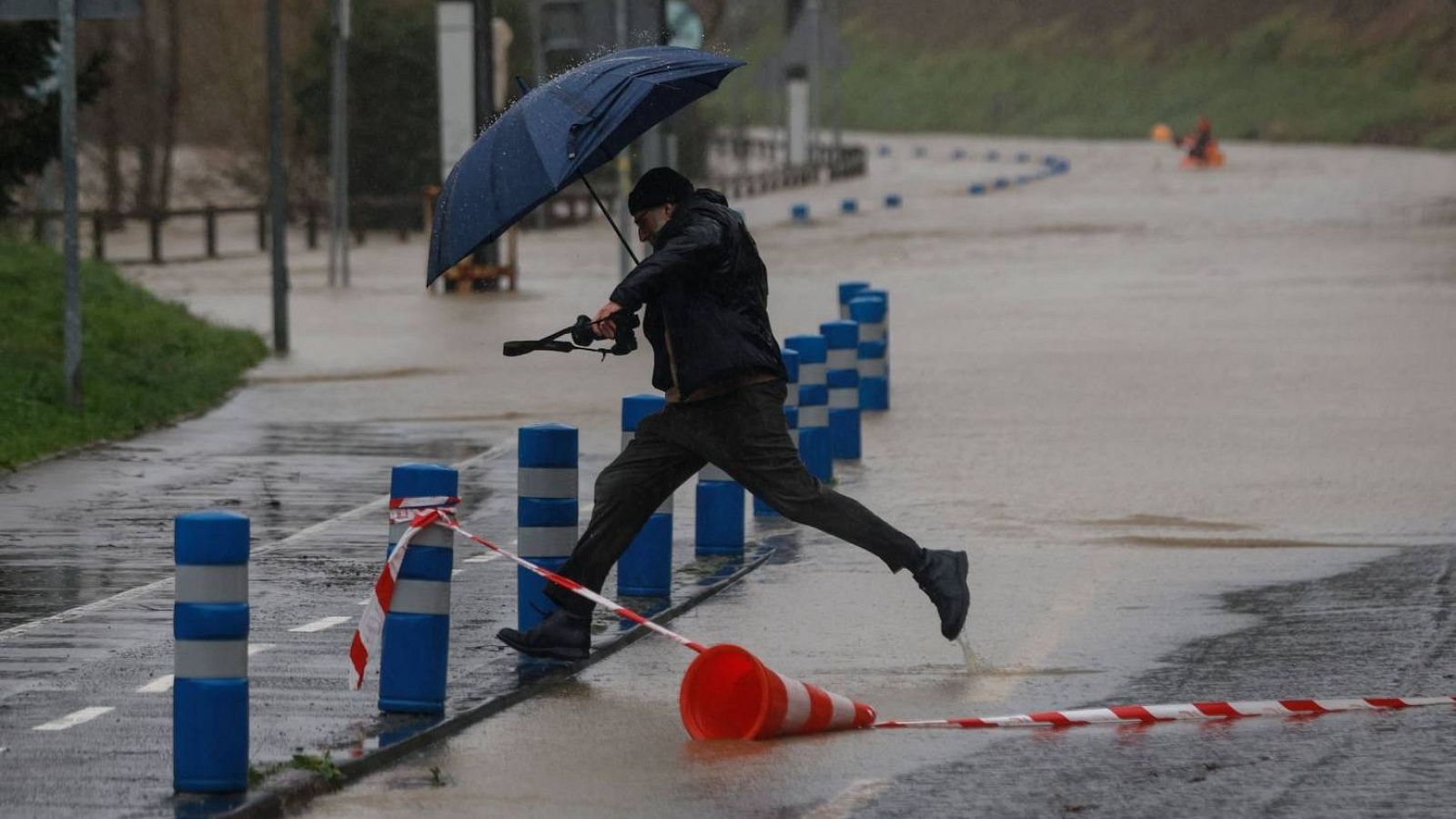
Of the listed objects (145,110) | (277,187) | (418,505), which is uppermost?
(145,110)

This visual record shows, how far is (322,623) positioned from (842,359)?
19.6 feet

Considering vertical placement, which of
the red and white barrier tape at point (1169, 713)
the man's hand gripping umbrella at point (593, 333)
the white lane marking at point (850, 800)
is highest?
the man's hand gripping umbrella at point (593, 333)

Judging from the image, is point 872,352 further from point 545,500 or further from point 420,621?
point 420,621

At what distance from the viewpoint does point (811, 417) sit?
14891 millimetres

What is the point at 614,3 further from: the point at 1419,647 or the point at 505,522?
the point at 1419,647

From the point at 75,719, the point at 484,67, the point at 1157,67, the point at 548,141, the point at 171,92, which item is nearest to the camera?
the point at 75,719

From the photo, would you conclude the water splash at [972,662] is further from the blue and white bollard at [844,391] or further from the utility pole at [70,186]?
the utility pole at [70,186]

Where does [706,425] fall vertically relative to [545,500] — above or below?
above

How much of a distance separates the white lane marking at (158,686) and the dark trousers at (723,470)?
4.29ft

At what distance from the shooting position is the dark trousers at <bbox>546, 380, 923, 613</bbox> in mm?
9812

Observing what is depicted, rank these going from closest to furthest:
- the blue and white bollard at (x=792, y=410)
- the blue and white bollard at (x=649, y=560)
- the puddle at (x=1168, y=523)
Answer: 1. the blue and white bollard at (x=649, y=560)
2. the puddle at (x=1168, y=523)
3. the blue and white bollard at (x=792, y=410)

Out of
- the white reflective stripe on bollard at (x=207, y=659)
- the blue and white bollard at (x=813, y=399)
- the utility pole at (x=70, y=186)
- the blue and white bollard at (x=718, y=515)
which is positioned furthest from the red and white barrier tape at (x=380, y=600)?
the utility pole at (x=70, y=186)

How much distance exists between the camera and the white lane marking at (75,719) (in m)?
8.71

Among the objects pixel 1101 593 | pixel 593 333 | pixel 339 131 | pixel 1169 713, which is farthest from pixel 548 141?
pixel 339 131
